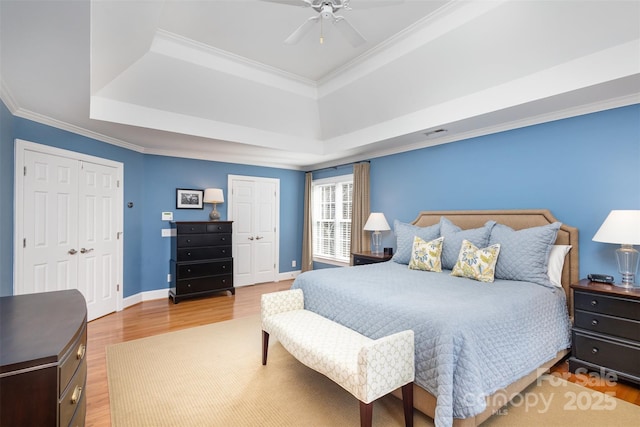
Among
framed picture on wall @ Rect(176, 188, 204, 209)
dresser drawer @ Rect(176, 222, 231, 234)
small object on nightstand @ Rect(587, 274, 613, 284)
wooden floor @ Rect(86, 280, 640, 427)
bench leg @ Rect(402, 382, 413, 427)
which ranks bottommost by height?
wooden floor @ Rect(86, 280, 640, 427)

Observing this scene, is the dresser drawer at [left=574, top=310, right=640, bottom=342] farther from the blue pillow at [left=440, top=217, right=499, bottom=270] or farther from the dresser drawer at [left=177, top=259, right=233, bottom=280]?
the dresser drawer at [left=177, top=259, right=233, bottom=280]

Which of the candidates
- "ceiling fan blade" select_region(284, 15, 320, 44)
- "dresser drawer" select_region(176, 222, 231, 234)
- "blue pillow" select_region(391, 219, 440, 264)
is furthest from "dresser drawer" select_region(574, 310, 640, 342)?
"dresser drawer" select_region(176, 222, 231, 234)

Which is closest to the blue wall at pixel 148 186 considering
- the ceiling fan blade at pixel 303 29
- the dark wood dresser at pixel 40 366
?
the dark wood dresser at pixel 40 366

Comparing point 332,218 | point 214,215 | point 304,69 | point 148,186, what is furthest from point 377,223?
point 148,186

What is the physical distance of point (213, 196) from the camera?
5.26 m

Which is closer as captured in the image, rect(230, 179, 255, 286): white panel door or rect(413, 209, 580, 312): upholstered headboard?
rect(413, 209, 580, 312): upholstered headboard

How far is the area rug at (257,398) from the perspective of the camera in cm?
201

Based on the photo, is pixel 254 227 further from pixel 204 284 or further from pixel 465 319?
pixel 465 319

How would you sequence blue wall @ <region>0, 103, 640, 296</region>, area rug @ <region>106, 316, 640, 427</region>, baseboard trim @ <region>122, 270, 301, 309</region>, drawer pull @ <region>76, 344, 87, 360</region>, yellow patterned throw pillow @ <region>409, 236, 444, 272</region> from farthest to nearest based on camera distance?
baseboard trim @ <region>122, 270, 301, 309</region>, yellow patterned throw pillow @ <region>409, 236, 444, 272</region>, blue wall @ <region>0, 103, 640, 296</region>, area rug @ <region>106, 316, 640, 427</region>, drawer pull @ <region>76, 344, 87, 360</region>

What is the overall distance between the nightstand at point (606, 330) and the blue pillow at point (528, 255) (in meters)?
0.29

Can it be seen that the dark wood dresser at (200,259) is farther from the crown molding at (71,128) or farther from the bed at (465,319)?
the bed at (465,319)

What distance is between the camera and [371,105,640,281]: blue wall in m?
2.75

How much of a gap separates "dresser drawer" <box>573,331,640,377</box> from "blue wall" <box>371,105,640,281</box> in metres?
0.70

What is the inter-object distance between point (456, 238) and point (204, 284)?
3.89 meters
